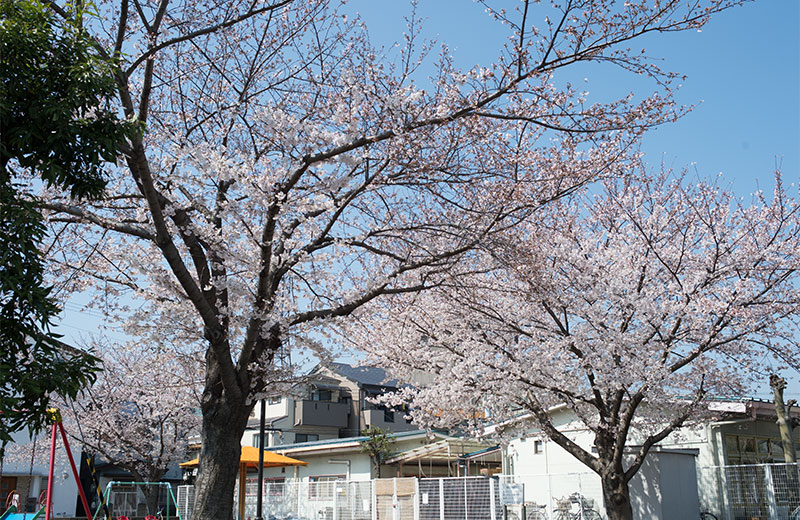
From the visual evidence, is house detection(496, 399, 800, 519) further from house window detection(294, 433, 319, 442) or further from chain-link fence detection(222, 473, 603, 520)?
house window detection(294, 433, 319, 442)

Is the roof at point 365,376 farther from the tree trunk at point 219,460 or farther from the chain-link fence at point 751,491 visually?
the tree trunk at point 219,460

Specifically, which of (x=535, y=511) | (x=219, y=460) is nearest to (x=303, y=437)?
(x=535, y=511)

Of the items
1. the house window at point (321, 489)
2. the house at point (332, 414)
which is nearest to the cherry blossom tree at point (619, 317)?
the house window at point (321, 489)

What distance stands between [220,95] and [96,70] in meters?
3.88

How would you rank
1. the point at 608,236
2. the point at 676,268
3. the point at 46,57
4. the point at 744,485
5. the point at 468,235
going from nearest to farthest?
1. the point at 46,57
2. the point at 468,235
3. the point at 676,268
4. the point at 608,236
5. the point at 744,485

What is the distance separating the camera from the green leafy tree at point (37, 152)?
13.7 feet

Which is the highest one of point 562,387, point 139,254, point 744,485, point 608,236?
point 608,236

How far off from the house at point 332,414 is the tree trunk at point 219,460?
24001 millimetres

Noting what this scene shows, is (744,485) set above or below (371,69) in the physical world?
below

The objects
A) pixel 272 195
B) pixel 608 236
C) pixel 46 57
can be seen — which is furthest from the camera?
pixel 608 236

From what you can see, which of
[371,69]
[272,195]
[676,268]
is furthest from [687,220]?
[272,195]

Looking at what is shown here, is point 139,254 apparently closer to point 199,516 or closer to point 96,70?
point 199,516

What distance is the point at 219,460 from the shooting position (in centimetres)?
727

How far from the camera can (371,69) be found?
7379mm
